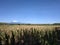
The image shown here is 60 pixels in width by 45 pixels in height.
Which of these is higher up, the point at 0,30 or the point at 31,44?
the point at 0,30

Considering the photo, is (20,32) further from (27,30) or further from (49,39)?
(49,39)

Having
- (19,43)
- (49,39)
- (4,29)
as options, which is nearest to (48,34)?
(49,39)

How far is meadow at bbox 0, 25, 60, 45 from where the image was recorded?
5.82 metres

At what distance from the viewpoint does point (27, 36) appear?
6.63 metres

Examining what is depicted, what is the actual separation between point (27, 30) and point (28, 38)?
395 millimetres

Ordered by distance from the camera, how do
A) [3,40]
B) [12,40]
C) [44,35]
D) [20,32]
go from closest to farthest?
[3,40] → [12,40] → [20,32] → [44,35]

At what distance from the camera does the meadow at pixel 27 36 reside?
5.82 m

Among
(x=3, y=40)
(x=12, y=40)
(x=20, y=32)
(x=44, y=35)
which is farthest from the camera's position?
(x=44, y=35)

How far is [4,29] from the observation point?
5848 mm

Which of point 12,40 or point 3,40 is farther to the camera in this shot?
point 12,40

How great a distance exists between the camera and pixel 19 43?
6.19 metres

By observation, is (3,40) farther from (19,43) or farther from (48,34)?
(48,34)

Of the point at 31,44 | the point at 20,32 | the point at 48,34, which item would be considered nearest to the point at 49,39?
the point at 48,34

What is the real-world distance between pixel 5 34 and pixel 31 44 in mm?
1354
